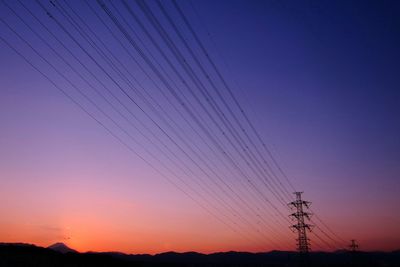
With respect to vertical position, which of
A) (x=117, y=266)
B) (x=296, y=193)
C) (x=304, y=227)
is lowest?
(x=117, y=266)

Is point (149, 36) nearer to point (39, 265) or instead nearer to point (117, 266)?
point (39, 265)

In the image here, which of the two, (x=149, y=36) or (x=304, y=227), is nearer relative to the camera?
(x=149, y=36)

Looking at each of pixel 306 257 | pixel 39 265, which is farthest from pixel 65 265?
pixel 306 257

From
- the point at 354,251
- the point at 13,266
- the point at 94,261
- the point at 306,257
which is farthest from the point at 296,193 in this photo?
the point at 13,266

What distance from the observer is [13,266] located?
34062 millimetres

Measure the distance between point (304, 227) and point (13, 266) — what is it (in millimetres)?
39445

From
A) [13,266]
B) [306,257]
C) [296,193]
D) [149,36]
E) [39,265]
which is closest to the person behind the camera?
[149,36]

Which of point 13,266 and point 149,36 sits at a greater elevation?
point 149,36

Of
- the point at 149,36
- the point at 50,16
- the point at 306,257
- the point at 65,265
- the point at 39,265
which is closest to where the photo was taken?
the point at 50,16

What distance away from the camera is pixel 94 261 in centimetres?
5766

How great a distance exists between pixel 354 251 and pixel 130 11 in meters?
79.7

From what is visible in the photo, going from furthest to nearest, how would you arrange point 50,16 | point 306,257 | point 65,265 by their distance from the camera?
→ point 306,257 < point 65,265 < point 50,16

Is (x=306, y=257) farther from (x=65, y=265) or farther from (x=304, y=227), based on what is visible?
(x=65, y=265)

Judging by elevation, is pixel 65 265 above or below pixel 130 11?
below
